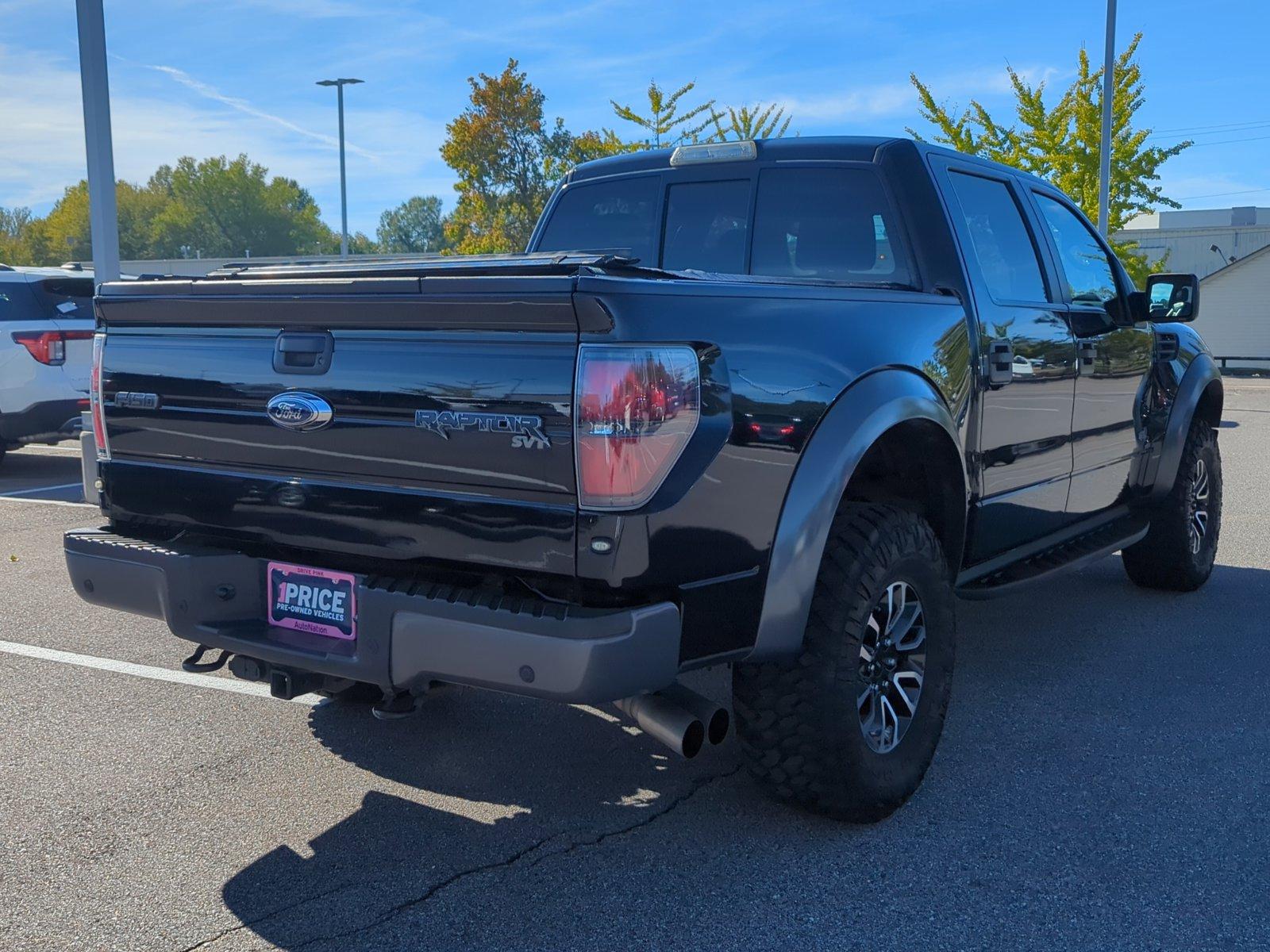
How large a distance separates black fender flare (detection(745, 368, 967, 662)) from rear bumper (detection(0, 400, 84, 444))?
856 cm

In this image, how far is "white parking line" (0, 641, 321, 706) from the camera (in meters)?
4.60

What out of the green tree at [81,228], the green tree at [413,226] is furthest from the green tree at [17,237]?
the green tree at [413,226]

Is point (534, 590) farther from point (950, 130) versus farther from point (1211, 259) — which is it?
point (1211, 259)

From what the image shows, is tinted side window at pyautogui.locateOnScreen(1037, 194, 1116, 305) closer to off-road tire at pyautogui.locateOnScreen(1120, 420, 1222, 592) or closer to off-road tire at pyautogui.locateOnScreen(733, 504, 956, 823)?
off-road tire at pyautogui.locateOnScreen(1120, 420, 1222, 592)

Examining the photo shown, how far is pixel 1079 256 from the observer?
5.23 metres

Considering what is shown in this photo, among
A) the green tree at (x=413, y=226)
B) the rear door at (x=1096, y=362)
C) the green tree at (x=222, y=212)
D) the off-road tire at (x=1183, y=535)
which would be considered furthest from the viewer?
the green tree at (x=413, y=226)

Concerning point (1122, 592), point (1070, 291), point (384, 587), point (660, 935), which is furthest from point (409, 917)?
point (1122, 592)

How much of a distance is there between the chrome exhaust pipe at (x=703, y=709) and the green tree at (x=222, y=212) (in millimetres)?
112340

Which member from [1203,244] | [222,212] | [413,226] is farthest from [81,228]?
[1203,244]

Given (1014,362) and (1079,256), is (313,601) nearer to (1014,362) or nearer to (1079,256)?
(1014,362)

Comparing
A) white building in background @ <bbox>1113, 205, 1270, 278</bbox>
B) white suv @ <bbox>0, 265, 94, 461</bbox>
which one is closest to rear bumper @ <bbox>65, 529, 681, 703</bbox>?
white suv @ <bbox>0, 265, 94, 461</bbox>

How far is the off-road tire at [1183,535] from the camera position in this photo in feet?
19.7

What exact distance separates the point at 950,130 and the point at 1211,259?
101 ft

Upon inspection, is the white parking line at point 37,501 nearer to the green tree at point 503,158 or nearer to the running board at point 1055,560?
the running board at point 1055,560
